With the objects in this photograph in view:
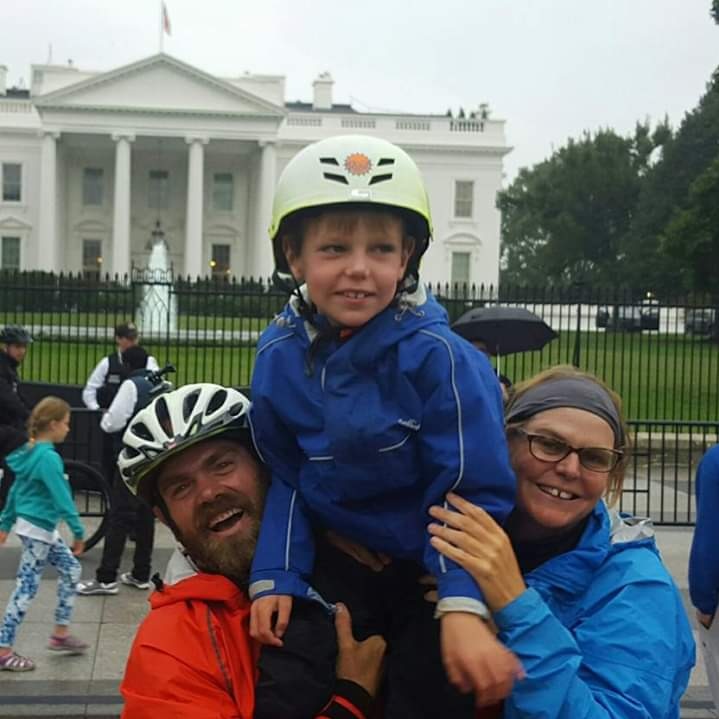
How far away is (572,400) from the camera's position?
2.14m

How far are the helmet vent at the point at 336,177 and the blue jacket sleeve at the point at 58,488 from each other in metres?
5.00

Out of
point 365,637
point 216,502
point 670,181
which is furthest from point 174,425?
point 670,181

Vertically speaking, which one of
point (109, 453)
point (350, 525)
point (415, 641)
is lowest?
point (109, 453)

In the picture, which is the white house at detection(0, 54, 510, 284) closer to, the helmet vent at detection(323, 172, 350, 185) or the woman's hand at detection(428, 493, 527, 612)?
the helmet vent at detection(323, 172, 350, 185)

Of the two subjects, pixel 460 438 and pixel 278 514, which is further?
pixel 278 514

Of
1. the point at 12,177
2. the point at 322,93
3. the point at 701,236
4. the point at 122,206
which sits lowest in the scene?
the point at 701,236

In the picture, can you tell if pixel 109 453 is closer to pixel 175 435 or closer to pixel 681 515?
pixel 681 515

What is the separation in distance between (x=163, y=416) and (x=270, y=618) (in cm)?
55

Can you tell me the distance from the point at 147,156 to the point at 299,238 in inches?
2711

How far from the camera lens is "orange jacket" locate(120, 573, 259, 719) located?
6.58 ft

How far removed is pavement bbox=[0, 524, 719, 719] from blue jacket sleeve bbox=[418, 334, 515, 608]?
4.24m

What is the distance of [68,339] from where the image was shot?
53.8 ft

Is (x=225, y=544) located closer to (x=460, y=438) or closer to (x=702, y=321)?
(x=460, y=438)

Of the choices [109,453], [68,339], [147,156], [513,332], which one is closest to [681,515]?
[513,332]
